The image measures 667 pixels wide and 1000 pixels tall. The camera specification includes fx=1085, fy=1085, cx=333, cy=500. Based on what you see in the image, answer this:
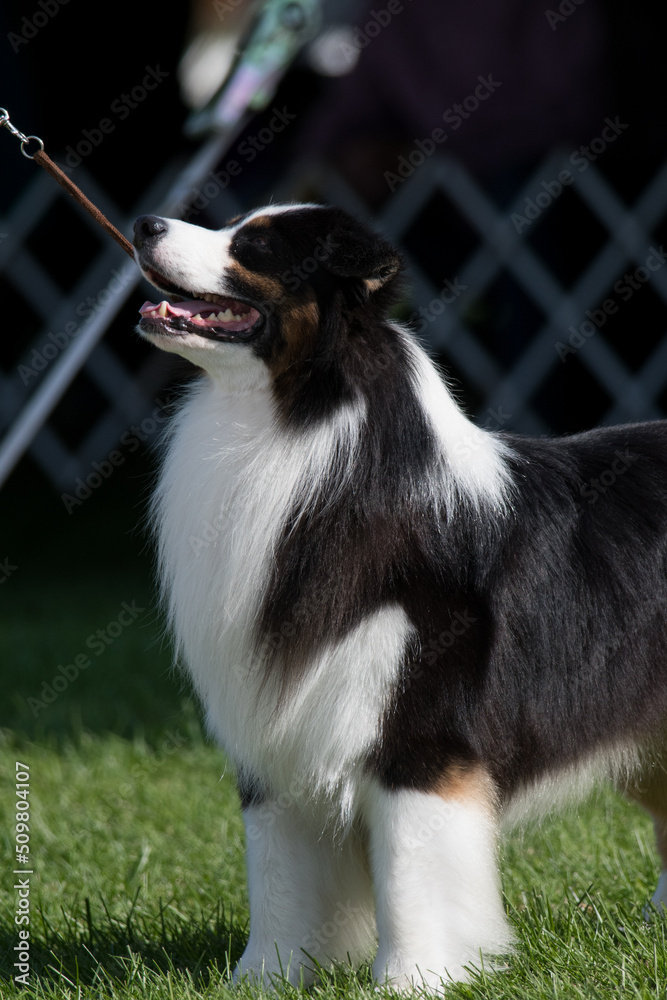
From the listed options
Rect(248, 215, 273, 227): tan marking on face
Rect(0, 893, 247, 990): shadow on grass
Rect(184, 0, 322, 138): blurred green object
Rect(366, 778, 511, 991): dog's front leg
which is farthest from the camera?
Rect(184, 0, 322, 138): blurred green object

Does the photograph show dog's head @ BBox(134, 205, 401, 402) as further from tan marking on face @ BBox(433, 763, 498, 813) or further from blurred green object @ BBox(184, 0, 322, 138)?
blurred green object @ BBox(184, 0, 322, 138)

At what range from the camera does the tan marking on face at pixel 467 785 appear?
184 cm

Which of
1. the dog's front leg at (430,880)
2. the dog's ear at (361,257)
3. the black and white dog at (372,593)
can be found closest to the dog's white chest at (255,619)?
the black and white dog at (372,593)

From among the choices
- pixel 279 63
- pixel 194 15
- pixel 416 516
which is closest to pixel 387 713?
pixel 416 516

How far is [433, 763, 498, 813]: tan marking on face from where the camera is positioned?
184 cm

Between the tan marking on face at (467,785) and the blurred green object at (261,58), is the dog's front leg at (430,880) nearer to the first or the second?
the tan marking on face at (467,785)

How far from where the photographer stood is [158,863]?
2818mm

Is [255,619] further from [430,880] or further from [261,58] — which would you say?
[261,58]

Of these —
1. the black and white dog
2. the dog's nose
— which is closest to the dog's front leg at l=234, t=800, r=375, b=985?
the black and white dog

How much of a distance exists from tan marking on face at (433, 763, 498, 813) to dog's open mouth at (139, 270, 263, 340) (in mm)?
831

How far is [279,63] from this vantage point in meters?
3.96

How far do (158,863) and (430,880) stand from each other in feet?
3.90

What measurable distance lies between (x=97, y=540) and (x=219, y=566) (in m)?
4.98

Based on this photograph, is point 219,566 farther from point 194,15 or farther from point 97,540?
point 97,540
